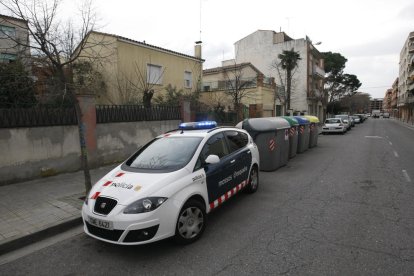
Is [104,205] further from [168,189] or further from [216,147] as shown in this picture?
[216,147]

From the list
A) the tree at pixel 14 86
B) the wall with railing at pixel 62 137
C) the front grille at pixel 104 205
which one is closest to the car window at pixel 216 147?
the front grille at pixel 104 205

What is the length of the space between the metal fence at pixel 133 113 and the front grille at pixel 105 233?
558cm

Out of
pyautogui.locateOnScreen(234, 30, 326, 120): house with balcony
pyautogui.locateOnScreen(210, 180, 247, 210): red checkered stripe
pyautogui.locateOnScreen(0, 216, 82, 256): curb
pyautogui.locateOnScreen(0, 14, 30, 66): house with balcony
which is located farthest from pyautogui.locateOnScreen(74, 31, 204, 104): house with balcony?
pyautogui.locateOnScreen(234, 30, 326, 120): house with balcony

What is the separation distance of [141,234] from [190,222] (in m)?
0.77

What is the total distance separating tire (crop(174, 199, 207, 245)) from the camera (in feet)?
12.3

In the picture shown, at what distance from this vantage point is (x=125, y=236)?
339 centimetres

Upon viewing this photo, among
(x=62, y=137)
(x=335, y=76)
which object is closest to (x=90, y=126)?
(x=62, y=137)

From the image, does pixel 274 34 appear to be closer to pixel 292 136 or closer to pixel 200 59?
pixel 200 59

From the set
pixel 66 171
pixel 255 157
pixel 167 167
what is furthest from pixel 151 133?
pixel 167 167

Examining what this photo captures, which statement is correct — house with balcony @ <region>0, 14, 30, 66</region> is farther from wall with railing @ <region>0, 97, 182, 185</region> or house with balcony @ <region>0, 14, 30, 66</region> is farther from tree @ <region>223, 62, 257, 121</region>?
tree @ <region>223, 62, 257, 121</region>

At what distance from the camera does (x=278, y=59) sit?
3206 cm

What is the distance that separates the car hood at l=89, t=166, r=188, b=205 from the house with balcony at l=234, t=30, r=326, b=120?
29628 millimetres

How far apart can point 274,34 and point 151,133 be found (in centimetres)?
2794

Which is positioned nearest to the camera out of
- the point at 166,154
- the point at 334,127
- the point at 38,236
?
the point at 38,236
